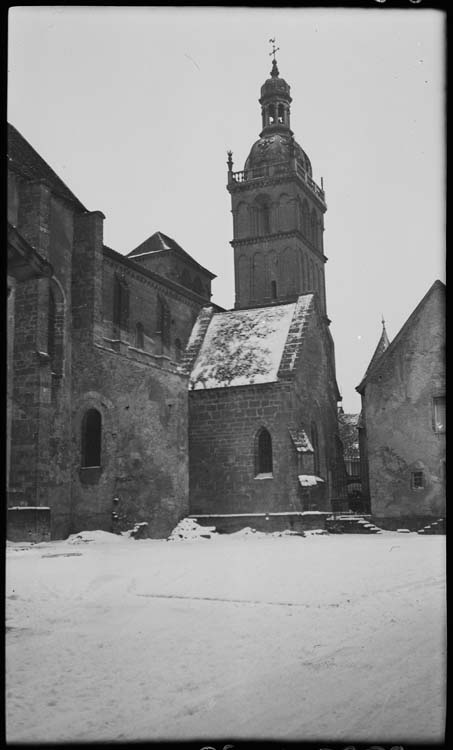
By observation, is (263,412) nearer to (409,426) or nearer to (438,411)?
(409,426)

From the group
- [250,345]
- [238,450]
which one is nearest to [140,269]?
[250,345]

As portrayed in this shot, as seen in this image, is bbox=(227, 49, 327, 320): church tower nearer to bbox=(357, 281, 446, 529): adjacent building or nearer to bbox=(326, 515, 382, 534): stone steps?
bbox=(357, 281, 446, 529): adjacent building

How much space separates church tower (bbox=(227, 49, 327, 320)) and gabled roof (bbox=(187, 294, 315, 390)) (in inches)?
866

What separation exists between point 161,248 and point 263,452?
25892 mm

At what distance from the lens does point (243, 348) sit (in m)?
34.6

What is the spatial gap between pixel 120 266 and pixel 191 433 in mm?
8842

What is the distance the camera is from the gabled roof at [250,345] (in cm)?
3256

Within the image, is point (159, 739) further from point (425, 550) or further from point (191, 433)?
point (191, 433)

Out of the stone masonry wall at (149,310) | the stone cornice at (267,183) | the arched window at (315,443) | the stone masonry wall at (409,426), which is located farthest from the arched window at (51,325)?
the stone cornice at (267,183)

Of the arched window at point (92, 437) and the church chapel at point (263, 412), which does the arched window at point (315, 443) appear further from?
the arched window at point (92, 437)

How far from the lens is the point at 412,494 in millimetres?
29125

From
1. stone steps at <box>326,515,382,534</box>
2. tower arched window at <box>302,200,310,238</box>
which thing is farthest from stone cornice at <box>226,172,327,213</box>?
stone steps at <box>326,515,382,534</box>

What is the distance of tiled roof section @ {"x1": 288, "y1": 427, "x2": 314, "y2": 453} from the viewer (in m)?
30.4

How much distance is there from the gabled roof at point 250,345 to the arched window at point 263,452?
2.20 metres
